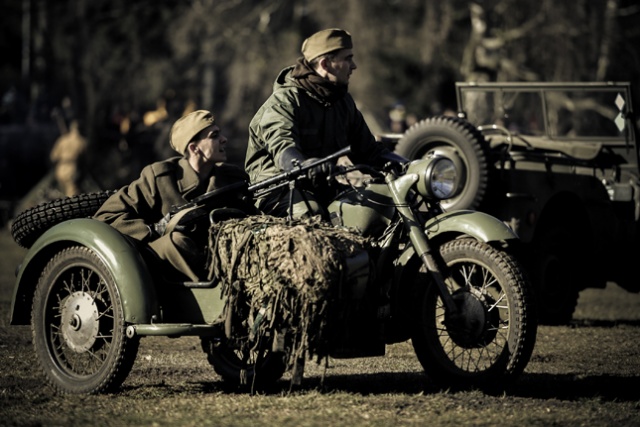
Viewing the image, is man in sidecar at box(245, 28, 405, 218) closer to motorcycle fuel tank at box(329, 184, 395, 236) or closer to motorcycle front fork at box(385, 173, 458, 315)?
motorcycle fuel tank at box(329, 184, 395, 236)

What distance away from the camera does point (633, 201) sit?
1169 cm

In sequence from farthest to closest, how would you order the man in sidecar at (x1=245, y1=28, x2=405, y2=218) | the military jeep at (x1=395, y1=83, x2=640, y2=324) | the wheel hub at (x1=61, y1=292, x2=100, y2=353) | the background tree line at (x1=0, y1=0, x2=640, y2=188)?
the background tree line at (x1=0, y1=0, x2=640, y2=188) → the military jeep at (x1=395, y1=83, x2=640, y2=324) → the man in sidecar at (x1=245, y1=28, x2=405, y2=218) → the wheel hub at (x1=61, y1=292, x2=100, y2=353)

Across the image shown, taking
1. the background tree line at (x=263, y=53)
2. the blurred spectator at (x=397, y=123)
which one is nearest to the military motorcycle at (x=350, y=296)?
the blurred spectator at (x=397, y=123)

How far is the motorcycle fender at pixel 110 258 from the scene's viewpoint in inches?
252

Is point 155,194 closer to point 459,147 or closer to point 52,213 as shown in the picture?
point 52,213

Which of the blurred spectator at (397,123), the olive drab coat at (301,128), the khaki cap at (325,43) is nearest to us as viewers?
the olive drab coat at (301,128)

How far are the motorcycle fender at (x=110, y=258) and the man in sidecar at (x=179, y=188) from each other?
0.62ft

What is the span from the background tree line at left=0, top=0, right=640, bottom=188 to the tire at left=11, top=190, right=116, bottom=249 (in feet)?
45.4

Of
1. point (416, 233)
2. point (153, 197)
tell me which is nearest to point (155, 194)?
point (153, 197)

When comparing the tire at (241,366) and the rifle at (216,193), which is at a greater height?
the rifle at (216,193)

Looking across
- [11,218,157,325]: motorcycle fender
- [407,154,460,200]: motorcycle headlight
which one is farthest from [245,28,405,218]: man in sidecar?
[11,218,157,325]: motorcycle fender

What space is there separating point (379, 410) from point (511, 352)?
0.80 m

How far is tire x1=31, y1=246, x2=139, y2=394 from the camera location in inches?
255

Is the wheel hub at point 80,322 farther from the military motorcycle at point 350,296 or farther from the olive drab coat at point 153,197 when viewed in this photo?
the olive drab coat at point 153,197
